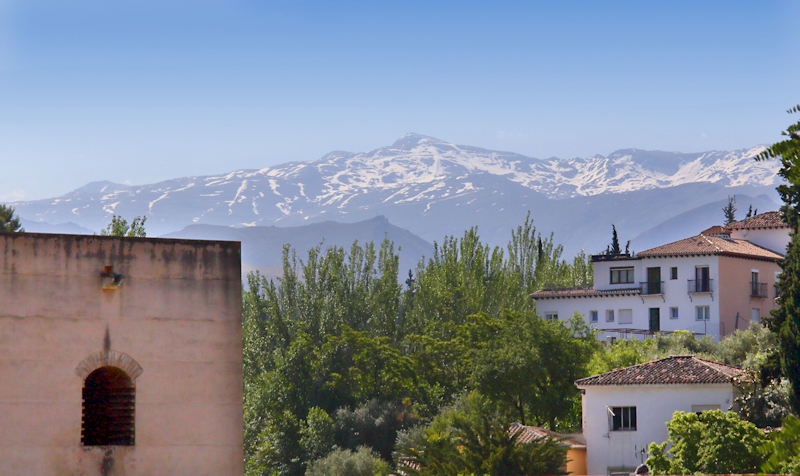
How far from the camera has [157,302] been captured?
62.1 feet

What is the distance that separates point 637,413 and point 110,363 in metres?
31.2

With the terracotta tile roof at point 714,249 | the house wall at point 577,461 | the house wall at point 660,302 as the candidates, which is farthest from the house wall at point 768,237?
the house wall at point 577,461

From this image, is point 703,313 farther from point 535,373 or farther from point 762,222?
point 535,373

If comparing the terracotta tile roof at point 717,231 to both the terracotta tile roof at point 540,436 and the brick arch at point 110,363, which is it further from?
the brick arch at point 110,363

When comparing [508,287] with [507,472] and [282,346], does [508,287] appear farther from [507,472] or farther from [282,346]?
[507,472]

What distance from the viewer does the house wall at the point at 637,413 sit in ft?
152

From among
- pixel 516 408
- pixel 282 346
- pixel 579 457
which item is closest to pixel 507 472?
pixel 579 457

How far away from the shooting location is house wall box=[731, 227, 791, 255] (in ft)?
232

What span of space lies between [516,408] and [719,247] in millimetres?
18771

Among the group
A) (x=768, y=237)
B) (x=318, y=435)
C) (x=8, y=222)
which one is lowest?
(x=318, y=435)

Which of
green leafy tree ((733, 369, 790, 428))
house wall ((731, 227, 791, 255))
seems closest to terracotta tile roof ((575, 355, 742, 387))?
green leafy tree ((733, 369, 790, 428))

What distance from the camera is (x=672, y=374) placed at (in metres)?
47.2

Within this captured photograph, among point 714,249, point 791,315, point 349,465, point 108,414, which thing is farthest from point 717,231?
point 108,414

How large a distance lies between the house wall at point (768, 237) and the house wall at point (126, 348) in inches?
2174
